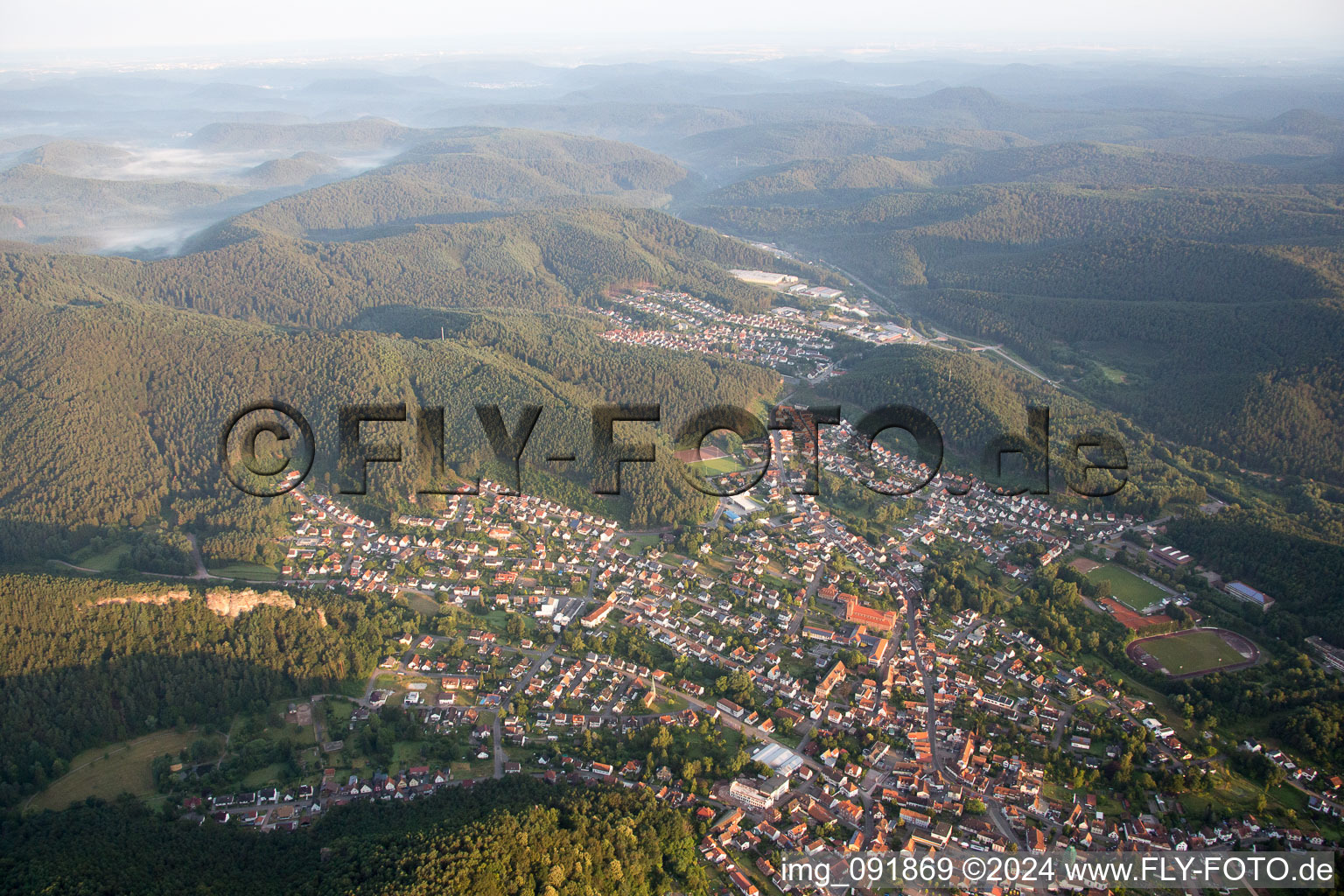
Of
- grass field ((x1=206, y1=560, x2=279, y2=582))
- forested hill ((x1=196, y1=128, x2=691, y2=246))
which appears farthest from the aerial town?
forested hill ((x1=196, y1=128, x2=691, y2=246))

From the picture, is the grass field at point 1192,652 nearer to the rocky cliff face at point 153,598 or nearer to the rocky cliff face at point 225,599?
the rocky cliff face at point 225,599

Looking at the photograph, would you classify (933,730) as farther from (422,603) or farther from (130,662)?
(130,662)

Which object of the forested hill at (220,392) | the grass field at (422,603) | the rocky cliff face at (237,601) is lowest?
the grass field at (422,603)

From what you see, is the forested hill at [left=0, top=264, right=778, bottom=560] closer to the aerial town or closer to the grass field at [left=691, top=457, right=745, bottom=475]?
the grass field at [left=691, top=457, right=745, bottom=475]

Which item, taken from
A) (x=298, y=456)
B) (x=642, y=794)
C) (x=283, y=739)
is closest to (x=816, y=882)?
(x=642, y=794)

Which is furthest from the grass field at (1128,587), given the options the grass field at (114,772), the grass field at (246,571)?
the grass field at (246,571)
